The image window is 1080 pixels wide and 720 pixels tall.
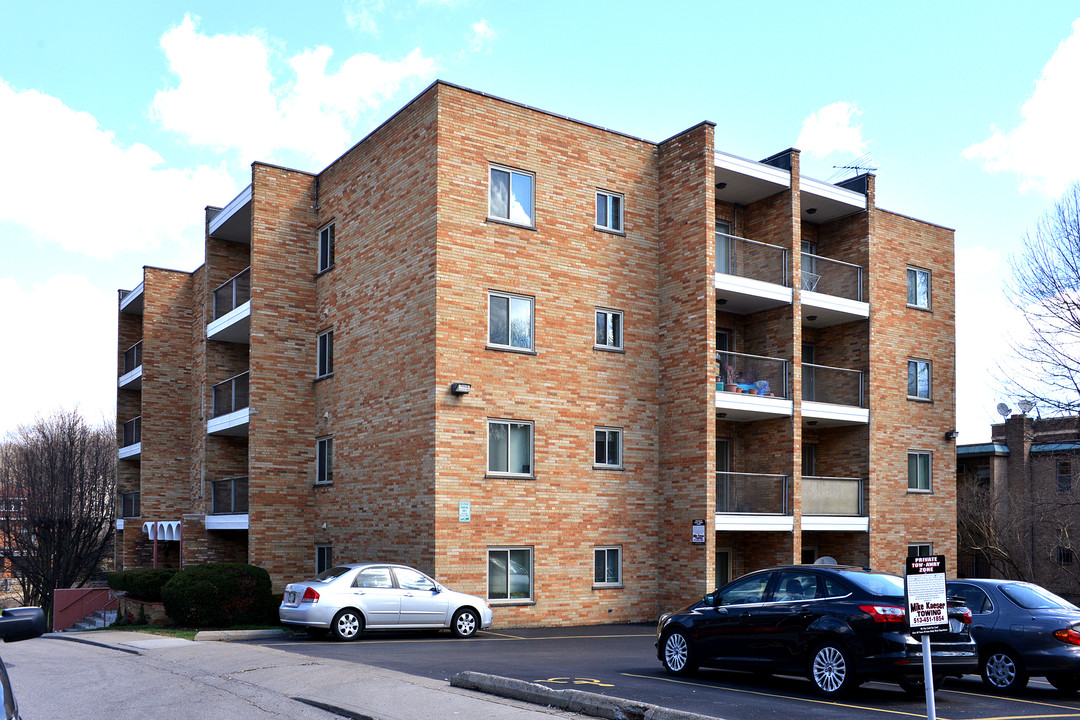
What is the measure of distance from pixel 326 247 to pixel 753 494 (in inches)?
506

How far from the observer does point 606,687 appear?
11.7 m

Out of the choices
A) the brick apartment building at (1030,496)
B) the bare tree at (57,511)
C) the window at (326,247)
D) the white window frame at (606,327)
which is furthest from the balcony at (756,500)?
the bare tree at (57,511)

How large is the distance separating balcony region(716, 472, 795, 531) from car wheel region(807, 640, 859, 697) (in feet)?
36.9

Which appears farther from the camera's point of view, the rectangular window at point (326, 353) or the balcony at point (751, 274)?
the rectangular window at point (326, 353)

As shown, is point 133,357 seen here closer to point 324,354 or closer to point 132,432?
point 132,432

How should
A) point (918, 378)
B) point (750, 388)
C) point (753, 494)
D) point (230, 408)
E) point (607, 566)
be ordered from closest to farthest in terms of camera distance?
point (607, 566), point (753, 494), point (750, 388), point (230, 408), point (918, 378)

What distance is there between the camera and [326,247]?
2617cm

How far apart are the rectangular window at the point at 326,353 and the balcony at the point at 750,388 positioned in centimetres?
995

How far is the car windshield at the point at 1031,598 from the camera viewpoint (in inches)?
498

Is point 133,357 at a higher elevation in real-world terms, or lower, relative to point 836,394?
higher

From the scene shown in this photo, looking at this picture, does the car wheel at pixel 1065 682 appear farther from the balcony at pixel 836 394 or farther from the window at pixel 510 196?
the window at pixel 510 196

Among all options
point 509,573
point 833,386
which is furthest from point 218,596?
point 833,386

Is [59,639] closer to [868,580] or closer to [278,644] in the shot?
[278,644]

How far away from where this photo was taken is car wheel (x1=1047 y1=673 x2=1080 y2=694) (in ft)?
39.4
